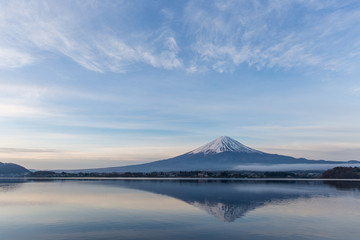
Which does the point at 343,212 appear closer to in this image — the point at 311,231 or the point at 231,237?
the point at 311,231

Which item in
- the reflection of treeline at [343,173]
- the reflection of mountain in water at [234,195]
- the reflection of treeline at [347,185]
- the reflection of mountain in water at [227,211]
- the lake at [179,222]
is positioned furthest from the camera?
the reflection of treeline at [343,173]

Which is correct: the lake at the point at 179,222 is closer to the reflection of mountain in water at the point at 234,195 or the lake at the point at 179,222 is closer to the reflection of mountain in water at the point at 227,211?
the reflection of mountain in water at the point at 227,211

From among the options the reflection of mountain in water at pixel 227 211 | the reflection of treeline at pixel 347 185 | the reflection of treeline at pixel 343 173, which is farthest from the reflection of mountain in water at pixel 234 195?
the reflection of treeline at pixel 343 173

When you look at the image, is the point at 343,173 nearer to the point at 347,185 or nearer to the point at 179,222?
the point at 347,185

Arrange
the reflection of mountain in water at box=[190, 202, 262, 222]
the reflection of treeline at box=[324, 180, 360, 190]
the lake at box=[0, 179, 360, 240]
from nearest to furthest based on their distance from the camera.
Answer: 1. the lake at box=[0, 179, 360, 240]
2. the reflection of mountain in water at box=[190, 202, 262, 222]
3. the reflection of treeline at box=[324, 180, 360, 190]

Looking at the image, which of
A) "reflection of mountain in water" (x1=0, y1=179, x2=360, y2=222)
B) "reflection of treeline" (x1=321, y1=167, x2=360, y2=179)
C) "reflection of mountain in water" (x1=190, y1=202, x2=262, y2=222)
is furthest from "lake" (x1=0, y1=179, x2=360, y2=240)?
"reflection of treeline" (x1=321, y1=167, x2=360, y2=179)

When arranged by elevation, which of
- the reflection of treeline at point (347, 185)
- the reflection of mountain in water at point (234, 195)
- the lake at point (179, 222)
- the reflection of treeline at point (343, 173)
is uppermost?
the reflection of treeline at point (343, 173)

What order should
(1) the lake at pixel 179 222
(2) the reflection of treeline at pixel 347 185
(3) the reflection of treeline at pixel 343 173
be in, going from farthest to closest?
1. (3) the reflection of treeline at pixel 343 173
2. (2) the reflection of treeline at pixel 347 185
3. (1) the lake at pixel 179 222

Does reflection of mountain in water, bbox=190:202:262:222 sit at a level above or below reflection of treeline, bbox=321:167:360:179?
below

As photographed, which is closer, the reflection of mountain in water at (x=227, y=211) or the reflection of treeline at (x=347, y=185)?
the reflection of mountain in water at (x=227, y=211)

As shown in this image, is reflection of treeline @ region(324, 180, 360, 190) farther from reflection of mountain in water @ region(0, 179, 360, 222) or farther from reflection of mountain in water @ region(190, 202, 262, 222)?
reflection of mountain in water @ region(190, 202, 262, 222)

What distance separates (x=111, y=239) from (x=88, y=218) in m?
5.71

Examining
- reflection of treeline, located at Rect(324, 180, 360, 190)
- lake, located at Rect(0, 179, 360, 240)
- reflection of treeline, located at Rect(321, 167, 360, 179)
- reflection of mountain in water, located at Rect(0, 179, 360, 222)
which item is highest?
reflection of treeline, located at Rect(321, 167, 360, 179)

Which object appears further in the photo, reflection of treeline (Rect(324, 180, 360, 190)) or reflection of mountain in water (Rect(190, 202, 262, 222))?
reflection of treeline (Rect(324, 180, 360, 190))
